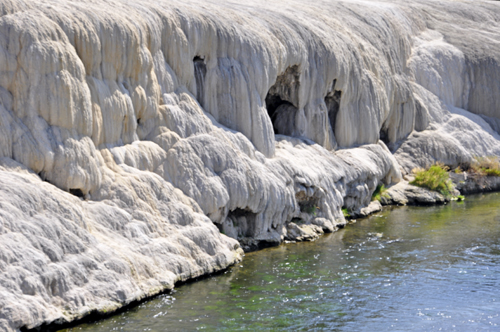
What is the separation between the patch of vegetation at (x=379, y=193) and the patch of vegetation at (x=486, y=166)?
733cm

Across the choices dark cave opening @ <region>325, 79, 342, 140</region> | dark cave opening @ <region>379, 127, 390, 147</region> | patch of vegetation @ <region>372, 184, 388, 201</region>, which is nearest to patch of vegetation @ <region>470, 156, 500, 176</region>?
dark cave opening @ <region>379, 127, 390, 147</region>

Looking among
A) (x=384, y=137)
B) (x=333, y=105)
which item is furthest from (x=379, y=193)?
(x=384, y=137)

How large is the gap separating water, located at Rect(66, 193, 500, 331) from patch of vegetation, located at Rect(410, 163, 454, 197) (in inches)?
299

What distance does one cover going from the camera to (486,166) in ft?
123

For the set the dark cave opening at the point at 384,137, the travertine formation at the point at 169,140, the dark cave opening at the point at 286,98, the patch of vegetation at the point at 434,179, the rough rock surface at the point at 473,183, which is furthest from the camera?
the dark cave opening at the point at 384,137

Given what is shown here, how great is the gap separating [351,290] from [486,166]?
871 inches

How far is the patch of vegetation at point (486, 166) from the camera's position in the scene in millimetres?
37000

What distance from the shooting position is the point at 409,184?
33656 millimetres

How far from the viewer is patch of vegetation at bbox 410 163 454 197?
33.2 metres

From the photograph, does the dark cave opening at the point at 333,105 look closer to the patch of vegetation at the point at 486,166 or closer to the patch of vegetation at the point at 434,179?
the patch of vegetation at the point at 434,179

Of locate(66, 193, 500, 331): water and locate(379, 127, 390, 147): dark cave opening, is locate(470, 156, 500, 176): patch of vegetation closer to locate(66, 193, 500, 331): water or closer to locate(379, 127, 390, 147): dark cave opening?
locate(379, 127, 390, 147): dark cave opening

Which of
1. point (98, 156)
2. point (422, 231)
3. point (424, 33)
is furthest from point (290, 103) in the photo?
point (424, 33)

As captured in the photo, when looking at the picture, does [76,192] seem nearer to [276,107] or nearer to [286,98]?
[286,98]

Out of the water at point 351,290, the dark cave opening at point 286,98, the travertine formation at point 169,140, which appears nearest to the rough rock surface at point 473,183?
the travertine formation at point 169,140
